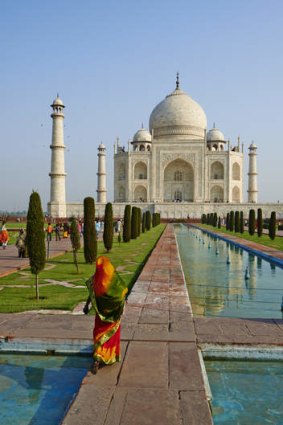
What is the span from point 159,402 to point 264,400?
710 mm

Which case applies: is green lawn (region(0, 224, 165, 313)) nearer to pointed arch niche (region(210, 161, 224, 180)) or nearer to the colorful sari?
the colorful sari

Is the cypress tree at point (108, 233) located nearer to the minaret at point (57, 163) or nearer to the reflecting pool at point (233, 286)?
the reflecting pool at point (233, 286)

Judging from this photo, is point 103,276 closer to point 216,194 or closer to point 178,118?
point 216,194

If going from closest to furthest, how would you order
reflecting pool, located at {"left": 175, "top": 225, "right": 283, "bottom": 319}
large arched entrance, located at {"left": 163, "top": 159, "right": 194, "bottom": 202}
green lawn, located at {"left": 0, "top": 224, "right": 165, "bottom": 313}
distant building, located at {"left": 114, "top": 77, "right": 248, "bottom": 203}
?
green lawn, located at {"left": 0, "top": 224, "right": 165, "bottom": 313}
reflecting pool, located at {"left": 175, "top": 225, "right": 283, "bottom": 319}
distant building, located at {"left": 114, "top": 77, "right": 248, "bottom": 203}
large arched entrance, located at {"left": 163, "top": 159, "right": 194, "bottom": 202}

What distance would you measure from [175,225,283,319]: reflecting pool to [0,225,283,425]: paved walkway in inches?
17.9

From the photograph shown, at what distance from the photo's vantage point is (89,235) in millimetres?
7785

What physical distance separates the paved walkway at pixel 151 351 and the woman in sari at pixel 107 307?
13cm

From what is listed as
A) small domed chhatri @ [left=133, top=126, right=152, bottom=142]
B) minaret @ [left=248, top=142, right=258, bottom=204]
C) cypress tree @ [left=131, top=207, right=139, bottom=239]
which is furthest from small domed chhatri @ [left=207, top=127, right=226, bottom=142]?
cypress tree @ [left=131, top=207, right=139, bottom=239]

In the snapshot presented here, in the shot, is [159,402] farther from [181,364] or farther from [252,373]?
[252,373]

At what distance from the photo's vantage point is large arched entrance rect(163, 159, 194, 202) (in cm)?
3700

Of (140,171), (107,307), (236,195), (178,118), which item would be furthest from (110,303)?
(178,118)

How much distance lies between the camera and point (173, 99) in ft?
127

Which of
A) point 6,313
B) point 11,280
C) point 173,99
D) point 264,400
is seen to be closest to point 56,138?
point 173,99

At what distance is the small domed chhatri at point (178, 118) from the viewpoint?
37438mm
